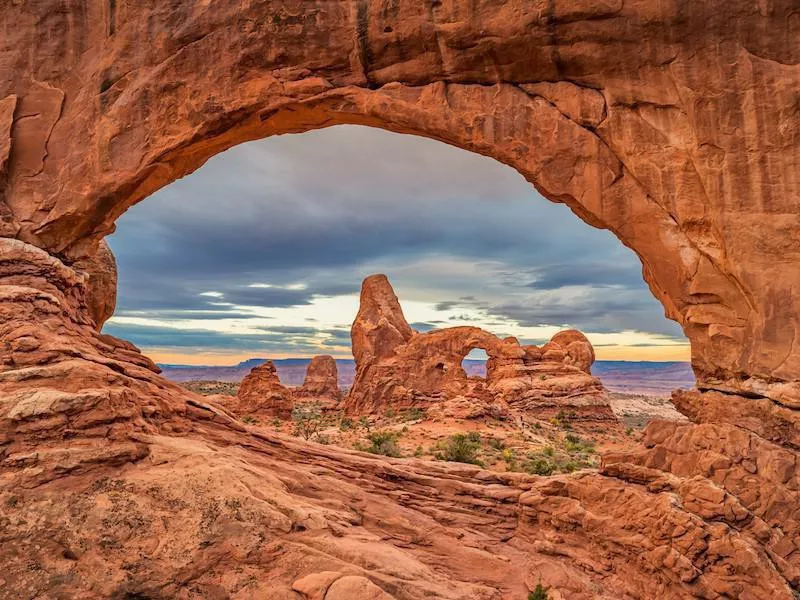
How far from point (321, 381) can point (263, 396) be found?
22678 millimetres

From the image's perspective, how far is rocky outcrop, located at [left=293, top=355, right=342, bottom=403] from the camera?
54.4m

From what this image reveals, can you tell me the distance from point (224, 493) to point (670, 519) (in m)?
6.37

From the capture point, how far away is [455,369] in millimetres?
37781

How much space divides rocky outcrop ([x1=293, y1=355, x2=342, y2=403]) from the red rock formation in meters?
20.5

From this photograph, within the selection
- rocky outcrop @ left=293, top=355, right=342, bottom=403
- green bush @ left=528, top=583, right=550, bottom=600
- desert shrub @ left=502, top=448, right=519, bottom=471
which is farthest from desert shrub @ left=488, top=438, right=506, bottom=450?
rocky outcrop @ left=293, top=355, right=342, bottom=403

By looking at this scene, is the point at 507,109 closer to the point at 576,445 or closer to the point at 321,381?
the point at 576,445

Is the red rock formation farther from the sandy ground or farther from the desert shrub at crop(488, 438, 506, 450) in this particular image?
the desert shrub at crop(488, 438, 506, 450)

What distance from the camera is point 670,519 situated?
6.91 metres

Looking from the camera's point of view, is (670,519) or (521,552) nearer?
(670,519)

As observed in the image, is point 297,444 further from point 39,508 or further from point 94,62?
point 94,62

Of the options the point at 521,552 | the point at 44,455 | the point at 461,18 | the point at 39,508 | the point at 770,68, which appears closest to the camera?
the point at 39,508

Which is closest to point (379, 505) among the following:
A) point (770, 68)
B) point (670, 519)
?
point (670, 519)

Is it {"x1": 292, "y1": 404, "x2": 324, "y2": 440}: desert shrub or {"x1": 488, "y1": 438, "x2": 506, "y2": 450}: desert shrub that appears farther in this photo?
{"x1": 292, "y1": 404, "x2": 324, "y2": 440}: desert shrub

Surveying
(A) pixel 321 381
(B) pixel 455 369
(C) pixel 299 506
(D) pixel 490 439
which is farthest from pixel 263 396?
(C) pixel 299 506
